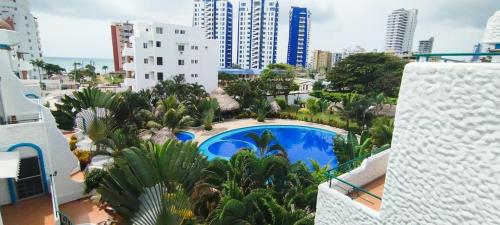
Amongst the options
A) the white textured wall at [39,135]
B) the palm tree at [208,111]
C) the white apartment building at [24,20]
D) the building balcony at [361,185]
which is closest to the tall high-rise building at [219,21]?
the white apartment building at [24,20]

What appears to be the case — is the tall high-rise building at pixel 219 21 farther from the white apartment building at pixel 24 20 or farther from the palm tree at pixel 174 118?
the palm tree at pixel 174 118

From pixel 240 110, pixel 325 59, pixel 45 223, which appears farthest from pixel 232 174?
pixel 325 59

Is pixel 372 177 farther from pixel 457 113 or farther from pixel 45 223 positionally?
pixel 45 223

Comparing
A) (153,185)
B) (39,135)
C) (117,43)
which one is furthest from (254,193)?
(117,43)

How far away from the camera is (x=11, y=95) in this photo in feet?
37.0

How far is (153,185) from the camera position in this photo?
695 cm

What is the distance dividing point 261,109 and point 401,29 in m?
155

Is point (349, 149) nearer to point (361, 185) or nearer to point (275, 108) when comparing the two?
point (361, 185)

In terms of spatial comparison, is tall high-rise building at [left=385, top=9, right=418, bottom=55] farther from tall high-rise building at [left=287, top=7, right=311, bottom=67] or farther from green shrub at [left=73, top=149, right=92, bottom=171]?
green shrub at [left=73, top=149, right=92, bottom=171]

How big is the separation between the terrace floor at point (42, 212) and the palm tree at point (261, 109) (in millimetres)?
19783

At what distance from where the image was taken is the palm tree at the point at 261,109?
2928cm

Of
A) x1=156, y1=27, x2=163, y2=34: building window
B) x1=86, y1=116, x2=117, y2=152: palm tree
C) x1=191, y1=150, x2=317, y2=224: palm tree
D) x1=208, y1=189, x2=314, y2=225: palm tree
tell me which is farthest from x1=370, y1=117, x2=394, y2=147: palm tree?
x1=156, y1=27, x2=163, y2=34: building window

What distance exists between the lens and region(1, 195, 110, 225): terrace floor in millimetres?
9188

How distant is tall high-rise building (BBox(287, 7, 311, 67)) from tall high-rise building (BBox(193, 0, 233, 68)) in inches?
1011
